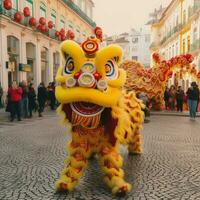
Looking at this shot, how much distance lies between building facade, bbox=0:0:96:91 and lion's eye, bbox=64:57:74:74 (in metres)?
14.3

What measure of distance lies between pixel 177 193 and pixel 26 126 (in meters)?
7.42

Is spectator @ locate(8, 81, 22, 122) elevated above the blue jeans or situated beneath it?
elevated above

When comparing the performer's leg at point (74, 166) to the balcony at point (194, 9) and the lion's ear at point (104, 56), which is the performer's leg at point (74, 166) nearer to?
the lion's ear at point (104, 56)

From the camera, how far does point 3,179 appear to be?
16.4 feet

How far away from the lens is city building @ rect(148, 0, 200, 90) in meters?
26.8

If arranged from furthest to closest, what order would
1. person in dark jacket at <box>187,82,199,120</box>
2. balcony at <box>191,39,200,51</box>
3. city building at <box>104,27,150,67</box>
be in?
city building at <box>104,27,150,67</box> → balcony at <box>191,39,200,51</box> → person in dark jacket at <box>187,82,199,120</box>

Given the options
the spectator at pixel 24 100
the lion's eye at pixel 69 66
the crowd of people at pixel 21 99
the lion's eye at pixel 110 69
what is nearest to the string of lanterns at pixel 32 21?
the crowd of people at pixel 21 99

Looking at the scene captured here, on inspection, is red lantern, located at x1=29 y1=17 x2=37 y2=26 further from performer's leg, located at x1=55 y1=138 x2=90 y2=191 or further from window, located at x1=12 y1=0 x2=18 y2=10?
performer's leg, located at x1=55 y1=138 x2=90 y2=191

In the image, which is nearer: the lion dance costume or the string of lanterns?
the lion dance costume

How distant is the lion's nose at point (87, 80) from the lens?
410cm

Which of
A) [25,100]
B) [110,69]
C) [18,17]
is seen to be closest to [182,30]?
[18,17]

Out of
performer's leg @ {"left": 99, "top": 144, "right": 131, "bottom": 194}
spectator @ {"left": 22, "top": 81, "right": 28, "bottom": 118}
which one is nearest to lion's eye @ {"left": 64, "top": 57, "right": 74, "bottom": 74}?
performer's leg @ {"left": 99, "top": 144, "right": 131, "bottom": 194}

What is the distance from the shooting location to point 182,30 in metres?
32.1

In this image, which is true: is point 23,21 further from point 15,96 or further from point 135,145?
point 135,145
